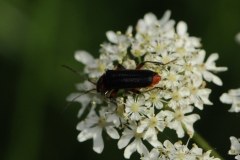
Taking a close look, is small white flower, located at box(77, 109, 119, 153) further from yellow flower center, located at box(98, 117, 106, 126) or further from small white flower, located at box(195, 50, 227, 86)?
small white flower, located at box(195, 50, 227, 86)

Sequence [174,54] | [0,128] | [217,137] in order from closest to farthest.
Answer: [174,54] < [217,137] < [0,128]

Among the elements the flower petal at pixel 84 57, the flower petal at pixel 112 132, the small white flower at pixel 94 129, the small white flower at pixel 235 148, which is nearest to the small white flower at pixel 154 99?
the flower petal at pixel 112 132

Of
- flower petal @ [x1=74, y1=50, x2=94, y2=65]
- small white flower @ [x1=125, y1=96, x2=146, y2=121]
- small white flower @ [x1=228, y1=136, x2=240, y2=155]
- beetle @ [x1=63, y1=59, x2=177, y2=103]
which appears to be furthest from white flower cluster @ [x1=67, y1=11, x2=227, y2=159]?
small white flower @ [x1=228, y1=136, x2=240, y2=155]

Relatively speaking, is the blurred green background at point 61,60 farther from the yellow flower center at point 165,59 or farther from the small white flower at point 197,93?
the yellow flower center at point 165,59

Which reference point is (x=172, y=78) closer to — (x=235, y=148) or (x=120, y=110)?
(x=120, y=110)

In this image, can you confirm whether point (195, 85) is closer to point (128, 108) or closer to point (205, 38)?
point (128, 108)

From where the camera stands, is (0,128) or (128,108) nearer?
(128,108)

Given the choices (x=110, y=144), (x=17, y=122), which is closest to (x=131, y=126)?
(x=110, y=144)
